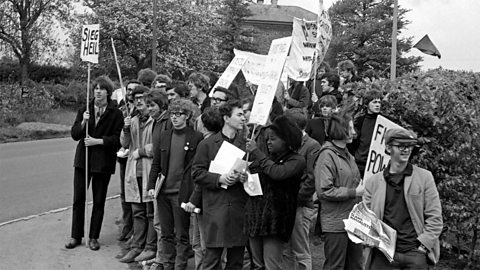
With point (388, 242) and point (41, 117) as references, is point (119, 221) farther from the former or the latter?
point (41, 117)

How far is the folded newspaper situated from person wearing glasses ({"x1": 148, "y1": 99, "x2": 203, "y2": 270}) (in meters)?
2.40

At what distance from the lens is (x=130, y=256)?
752cm

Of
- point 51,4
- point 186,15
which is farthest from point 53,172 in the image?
point 186,15

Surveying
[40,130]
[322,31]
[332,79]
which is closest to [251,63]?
[322,31]

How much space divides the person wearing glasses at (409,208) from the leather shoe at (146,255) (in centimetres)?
354

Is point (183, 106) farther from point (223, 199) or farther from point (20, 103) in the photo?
point (20, 103)

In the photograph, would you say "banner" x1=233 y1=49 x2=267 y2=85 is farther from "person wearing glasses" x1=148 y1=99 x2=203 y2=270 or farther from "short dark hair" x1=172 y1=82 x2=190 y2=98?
"person wearing glasses" x1=148 y1=99 x2=203 y2=270

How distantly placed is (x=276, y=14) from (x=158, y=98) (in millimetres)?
82080

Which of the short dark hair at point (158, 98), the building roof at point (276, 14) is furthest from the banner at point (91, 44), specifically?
the building roof at point (276, 14)

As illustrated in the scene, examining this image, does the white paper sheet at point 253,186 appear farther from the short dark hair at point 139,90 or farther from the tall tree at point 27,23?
the tall tree at point 27,23

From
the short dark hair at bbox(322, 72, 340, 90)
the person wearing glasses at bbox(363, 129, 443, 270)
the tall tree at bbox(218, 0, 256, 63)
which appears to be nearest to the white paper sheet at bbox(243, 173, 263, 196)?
the person wearing glasses at bbox(363, 129, 443, 270)

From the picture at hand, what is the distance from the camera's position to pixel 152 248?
7438mm

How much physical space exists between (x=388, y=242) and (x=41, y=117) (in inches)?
1107

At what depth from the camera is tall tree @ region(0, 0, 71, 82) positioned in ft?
127
